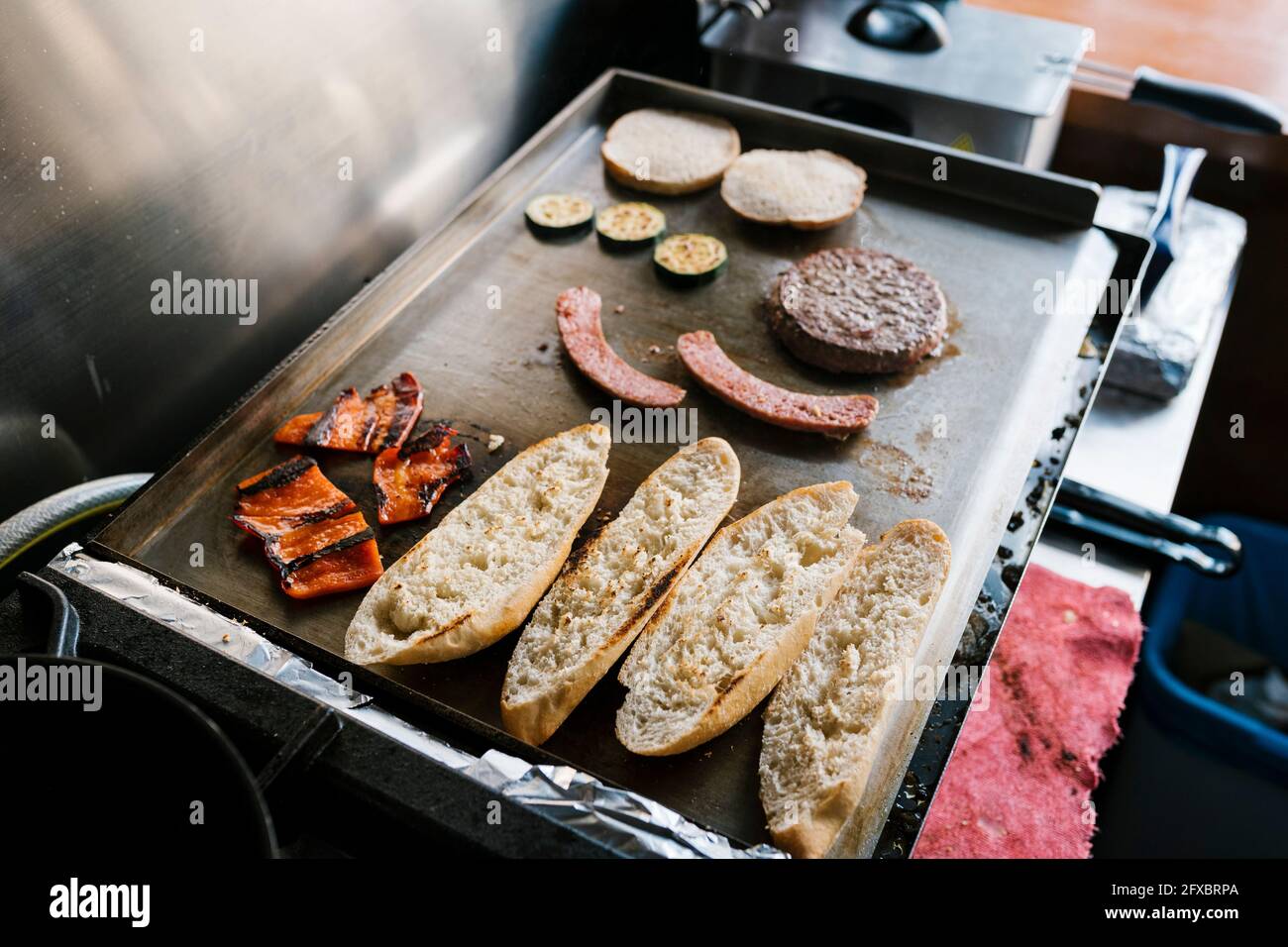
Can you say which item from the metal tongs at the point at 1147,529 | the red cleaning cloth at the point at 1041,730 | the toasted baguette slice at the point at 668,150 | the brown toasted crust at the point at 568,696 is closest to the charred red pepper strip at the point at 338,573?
the brown toasted crust at the point at 568,696

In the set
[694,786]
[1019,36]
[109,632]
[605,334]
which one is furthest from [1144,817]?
[109,632]

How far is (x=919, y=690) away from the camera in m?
1.91

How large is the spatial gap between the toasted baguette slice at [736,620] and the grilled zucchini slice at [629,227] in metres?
1.10

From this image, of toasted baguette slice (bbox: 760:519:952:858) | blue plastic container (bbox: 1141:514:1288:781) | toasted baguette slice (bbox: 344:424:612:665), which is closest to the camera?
toasted baguette slice (bbox: 760:519:952:858)

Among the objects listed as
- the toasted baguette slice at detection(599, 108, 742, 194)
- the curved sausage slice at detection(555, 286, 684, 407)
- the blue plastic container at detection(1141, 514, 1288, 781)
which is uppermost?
the toasted baguette slice at detection(599, 108, 742, 194)

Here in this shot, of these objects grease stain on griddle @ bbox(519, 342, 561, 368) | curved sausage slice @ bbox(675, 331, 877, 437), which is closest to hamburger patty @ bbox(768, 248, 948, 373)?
curved sausage slice @ bbox(675, 331, 877, 437)

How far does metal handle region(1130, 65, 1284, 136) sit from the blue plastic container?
143 centimetres

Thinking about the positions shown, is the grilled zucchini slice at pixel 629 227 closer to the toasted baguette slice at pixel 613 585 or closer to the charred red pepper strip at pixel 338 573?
the toasted baguette slice at pixel 613 585

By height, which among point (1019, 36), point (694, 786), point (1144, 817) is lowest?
point (1144, 817)

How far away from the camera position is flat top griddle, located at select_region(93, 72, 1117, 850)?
1909 millimetres

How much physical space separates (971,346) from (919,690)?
3.62 ft

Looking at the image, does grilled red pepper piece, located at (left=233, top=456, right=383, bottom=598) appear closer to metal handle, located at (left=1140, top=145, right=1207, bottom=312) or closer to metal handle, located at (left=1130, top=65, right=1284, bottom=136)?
metal handle, located at (left=1140, top=145, right=1207, bottom=312)

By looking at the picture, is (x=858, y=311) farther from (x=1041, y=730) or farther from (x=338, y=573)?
(x=338, y=573)
